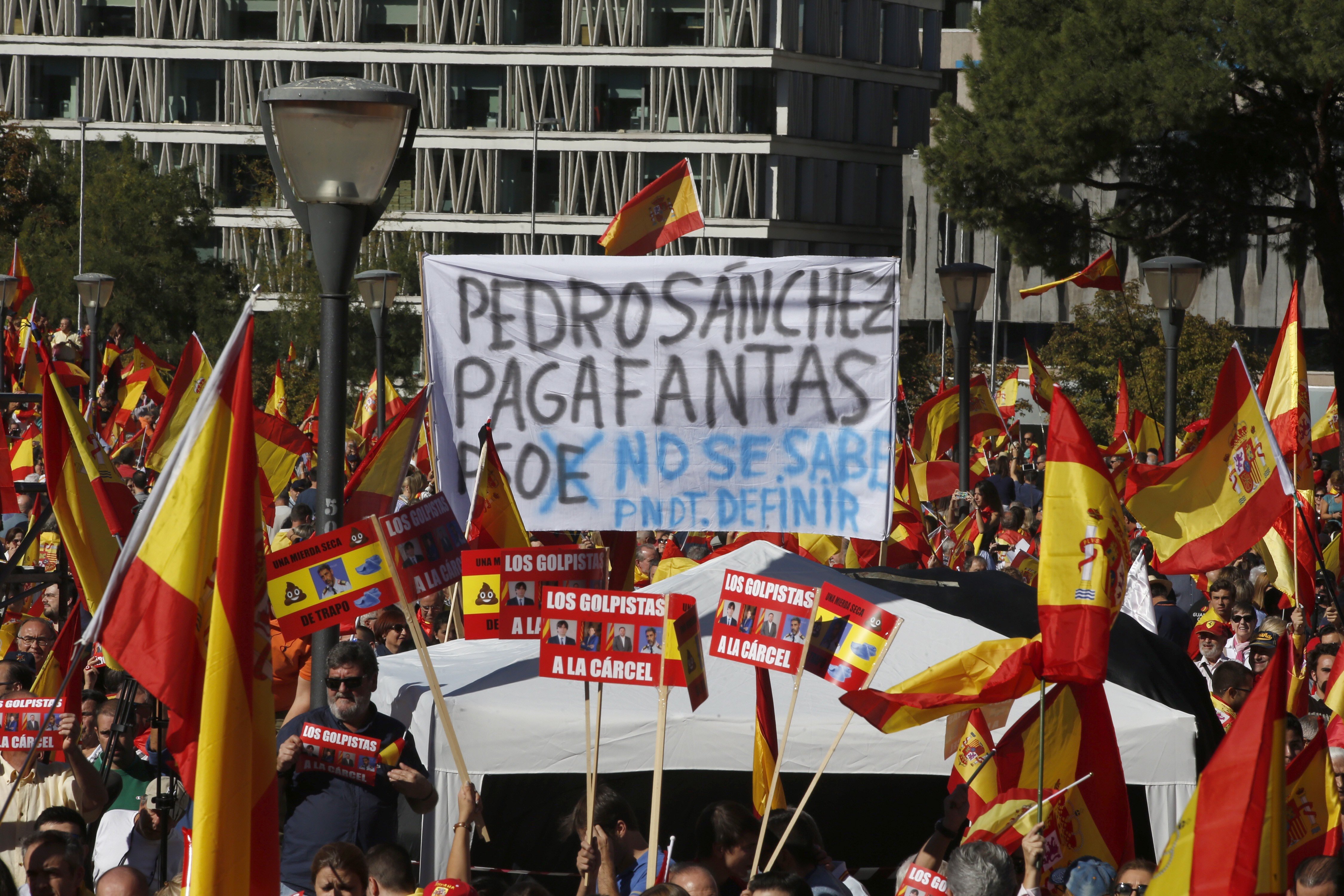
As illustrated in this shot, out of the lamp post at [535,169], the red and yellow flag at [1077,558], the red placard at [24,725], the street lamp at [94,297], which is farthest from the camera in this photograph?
the lamp post at [535,169]

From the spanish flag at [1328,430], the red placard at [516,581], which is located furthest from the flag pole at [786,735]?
the spanish flag at [1328,430]

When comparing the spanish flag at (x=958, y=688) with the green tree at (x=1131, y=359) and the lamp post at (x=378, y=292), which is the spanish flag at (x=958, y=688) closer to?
the lamp post at (x=378, y=292)

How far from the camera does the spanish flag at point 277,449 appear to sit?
47.2 feet

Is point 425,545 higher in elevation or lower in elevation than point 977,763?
higher

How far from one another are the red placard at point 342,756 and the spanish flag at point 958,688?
5.66 feet

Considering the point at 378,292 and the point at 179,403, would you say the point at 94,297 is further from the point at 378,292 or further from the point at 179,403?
the point at 179,403

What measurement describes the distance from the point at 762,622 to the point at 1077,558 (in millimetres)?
1175

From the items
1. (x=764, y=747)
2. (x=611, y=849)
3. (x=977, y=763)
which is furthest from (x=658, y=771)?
(x=977, y=763)

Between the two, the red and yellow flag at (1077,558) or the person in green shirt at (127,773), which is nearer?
the red and yellow flag at (1077,558)

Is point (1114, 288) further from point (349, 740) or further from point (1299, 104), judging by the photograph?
point (349, 740)

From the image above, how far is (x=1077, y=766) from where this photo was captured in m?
7.07

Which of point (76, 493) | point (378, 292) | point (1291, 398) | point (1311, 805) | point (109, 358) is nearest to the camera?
point (1311, 805)

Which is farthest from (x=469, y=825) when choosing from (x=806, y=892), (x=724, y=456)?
(x=724, y=456)

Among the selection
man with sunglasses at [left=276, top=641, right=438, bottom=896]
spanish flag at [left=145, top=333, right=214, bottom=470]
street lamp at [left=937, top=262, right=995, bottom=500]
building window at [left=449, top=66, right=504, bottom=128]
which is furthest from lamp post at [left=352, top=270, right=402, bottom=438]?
building window at [left=449, top=66, right=504, bottom=128]
